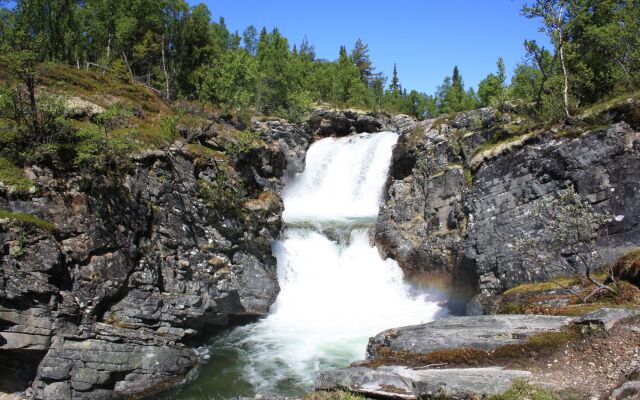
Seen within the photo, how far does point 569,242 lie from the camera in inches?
615

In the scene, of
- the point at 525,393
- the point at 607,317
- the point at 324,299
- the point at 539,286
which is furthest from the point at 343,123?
the point at 525,393

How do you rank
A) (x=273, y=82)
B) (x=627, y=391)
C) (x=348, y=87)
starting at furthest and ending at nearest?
1. (x=348, y=87)
2. (x=273, y=82)
3. (x=627, y=391)

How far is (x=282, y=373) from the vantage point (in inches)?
651

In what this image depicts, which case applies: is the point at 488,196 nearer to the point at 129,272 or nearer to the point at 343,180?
the point at 129,272

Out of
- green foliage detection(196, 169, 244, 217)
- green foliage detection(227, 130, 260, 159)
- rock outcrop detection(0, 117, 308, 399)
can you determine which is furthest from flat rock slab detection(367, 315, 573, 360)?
green foliage detection(227, 130, 260, 159)

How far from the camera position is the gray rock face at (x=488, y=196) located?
1722 centimetres

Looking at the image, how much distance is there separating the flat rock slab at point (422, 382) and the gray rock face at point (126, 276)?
924 cm

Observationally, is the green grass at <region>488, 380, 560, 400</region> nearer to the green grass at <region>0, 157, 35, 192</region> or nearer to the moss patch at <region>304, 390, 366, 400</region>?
the moss patch at <region>304, 390, 366, 400</region>

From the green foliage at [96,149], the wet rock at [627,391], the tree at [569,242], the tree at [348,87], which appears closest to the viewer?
the wet rock at [627,391]

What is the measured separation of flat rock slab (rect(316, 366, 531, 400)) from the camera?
8312mm

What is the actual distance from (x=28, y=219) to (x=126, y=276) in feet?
13.4

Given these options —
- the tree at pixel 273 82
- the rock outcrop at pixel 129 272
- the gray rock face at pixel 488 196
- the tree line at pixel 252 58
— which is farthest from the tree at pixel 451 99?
the rock outcrop at pixel 129 272

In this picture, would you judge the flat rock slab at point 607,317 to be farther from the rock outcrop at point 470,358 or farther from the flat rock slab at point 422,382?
the flat rock slab at point 422,382

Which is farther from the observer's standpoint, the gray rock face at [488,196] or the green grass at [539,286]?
the gray rock face at [488,196]
